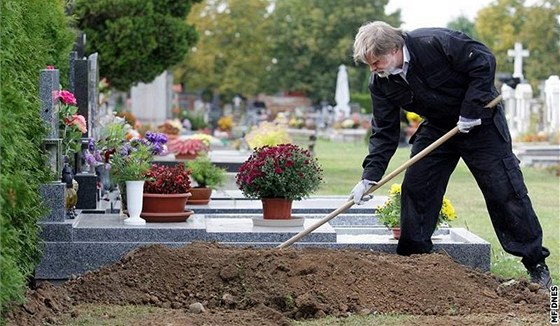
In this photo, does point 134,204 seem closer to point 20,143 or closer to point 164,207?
point 164,207

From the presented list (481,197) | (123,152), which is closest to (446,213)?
(123,152)

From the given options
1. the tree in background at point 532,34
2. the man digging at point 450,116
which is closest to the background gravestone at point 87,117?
the man digging at point 450,116

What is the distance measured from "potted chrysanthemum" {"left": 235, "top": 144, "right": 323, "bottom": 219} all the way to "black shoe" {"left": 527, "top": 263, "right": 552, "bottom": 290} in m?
1.79

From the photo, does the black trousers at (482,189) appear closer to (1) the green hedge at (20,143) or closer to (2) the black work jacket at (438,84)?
(2) the black work jacket at (438,84)

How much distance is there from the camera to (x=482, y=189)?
27.1ft

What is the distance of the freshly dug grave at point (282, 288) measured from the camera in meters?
7.00

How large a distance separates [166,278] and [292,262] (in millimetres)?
788

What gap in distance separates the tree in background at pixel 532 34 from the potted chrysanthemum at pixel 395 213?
51.0m

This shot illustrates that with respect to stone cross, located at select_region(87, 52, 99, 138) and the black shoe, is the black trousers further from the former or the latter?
stone cross, located at select_region(87, 52, 99, 138)

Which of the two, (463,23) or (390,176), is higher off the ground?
(463,23)

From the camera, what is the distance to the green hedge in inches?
235

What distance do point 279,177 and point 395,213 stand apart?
959 millimetres

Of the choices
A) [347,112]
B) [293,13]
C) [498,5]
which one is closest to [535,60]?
[498,5]

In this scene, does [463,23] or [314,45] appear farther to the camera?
[463,23]
